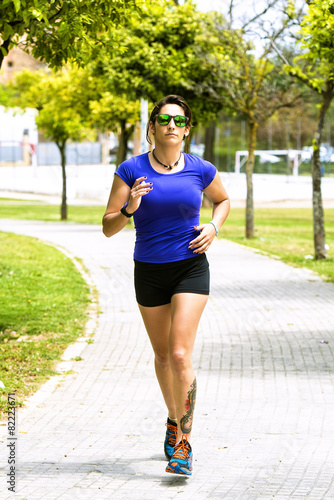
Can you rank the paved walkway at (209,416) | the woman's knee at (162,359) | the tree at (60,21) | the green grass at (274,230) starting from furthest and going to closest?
the green grass at (274,230)
the tree at (60,21)
the woman's knee at (162,359)
the paved walkway at (209,416)

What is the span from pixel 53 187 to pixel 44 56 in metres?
40.1

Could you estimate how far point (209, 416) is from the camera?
17.4 feet

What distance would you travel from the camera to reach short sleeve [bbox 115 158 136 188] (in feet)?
13.8

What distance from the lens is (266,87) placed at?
18.8m

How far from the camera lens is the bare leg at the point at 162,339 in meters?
4.34

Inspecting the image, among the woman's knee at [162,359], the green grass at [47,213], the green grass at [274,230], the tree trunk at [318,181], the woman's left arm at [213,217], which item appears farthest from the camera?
the green grass at [47,213]

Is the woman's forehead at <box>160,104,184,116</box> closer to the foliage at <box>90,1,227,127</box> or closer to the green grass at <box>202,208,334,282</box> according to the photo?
the green grass at <box>202,208,334,282</box>

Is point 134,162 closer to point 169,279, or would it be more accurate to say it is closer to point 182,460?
→ point 169,279

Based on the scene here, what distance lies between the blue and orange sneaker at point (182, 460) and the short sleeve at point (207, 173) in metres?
1.30

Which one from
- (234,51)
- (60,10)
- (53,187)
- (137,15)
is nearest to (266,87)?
(234,51)

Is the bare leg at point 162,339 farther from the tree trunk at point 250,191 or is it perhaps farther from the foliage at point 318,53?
the tree trunk at point 250,191

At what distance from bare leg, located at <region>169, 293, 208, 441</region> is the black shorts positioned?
60mm

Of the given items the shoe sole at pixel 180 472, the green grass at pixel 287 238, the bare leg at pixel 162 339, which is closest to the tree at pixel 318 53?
the green grass at pixel 287 238

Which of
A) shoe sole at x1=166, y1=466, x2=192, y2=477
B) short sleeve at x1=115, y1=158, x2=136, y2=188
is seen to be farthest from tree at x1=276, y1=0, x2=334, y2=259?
shoe sole at x1=166, y1=466, x2=192, y2=477
